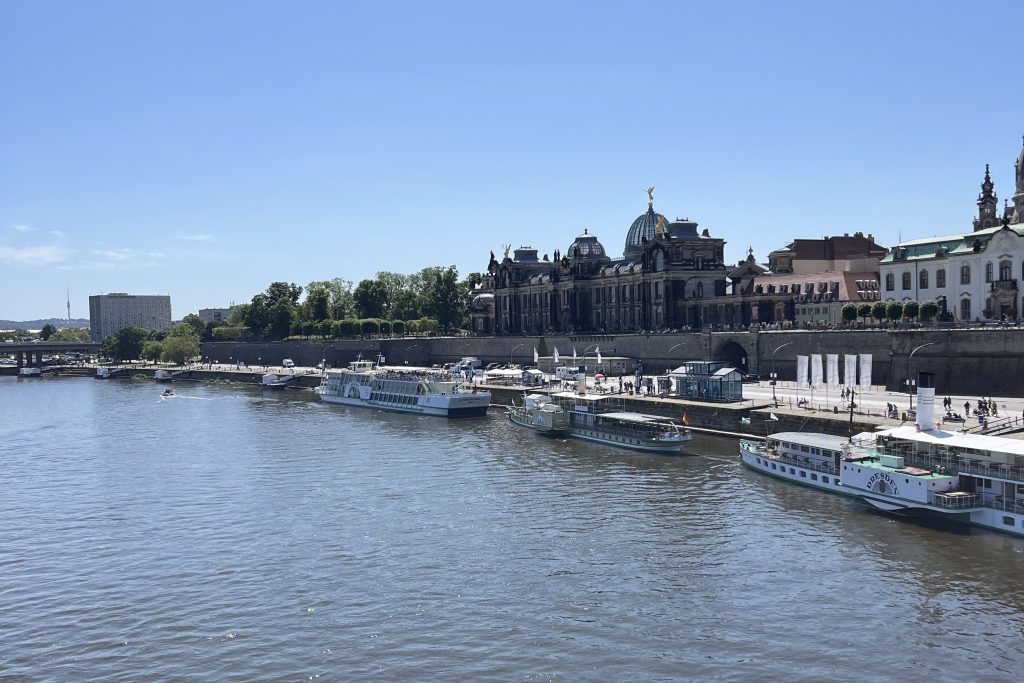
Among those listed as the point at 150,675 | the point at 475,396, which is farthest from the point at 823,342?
the point at 150,675

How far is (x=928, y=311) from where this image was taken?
240ft

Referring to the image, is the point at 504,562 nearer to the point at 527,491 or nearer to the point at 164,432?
the point at 527,491

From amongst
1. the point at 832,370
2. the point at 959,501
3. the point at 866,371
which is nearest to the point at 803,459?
the point at 959,501

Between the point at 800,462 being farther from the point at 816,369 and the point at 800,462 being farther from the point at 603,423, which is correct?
the point at 816,369

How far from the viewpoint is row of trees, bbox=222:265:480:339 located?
165 m

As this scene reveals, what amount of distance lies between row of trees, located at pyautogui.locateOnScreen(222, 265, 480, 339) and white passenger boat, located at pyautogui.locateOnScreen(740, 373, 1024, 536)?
12320 centimetres

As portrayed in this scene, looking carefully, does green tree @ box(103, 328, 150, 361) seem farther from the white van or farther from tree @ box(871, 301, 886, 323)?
tree @ box(871, 301, 886, 323)

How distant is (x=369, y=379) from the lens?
3735 inches

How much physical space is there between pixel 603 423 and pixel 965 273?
3392cm

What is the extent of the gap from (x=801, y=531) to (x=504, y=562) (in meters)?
12.3

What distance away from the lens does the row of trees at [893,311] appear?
73.2 metres

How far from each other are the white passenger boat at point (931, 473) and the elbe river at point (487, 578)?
37.5 inches

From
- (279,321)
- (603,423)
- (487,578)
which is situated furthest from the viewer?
(279,321)

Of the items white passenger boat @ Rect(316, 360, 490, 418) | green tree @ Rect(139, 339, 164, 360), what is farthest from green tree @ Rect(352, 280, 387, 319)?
white passenger boat @ Rect(316, 360, 490, 418)
